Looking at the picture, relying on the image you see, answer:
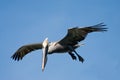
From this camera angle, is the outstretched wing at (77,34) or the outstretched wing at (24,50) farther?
the outstretched wing at (24,50)

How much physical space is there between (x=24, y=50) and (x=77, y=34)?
4.80 meters

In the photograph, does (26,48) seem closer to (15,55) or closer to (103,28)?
(15,55)

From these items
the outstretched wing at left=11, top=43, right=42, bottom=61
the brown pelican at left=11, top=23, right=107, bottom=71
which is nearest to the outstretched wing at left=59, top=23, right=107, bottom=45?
the brown pelican at left=11, top=23, right=107, bottom=71

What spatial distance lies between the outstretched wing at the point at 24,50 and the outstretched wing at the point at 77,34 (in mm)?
2606

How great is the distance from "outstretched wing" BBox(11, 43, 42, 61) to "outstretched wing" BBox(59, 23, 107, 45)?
8.55ft

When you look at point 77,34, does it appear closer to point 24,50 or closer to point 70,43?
point 70,43

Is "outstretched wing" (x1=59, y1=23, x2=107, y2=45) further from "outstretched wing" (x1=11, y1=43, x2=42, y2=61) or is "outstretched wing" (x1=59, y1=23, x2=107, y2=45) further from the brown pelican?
"outstretched wing" (x1=11, y1=43, x2=42, y2=61)

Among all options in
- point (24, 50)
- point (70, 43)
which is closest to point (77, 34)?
point (70, 43)

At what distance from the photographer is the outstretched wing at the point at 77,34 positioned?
94.1 feet

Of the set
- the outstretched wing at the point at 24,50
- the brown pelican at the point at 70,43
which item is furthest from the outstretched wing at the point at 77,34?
the outstretched wing at the point at 24,50

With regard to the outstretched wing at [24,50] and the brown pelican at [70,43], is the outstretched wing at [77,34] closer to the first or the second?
the brown pelican at [70,43]

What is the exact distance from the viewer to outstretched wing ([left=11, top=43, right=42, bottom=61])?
32.3 m

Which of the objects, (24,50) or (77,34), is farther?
(24,50)

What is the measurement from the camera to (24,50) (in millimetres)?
33062
